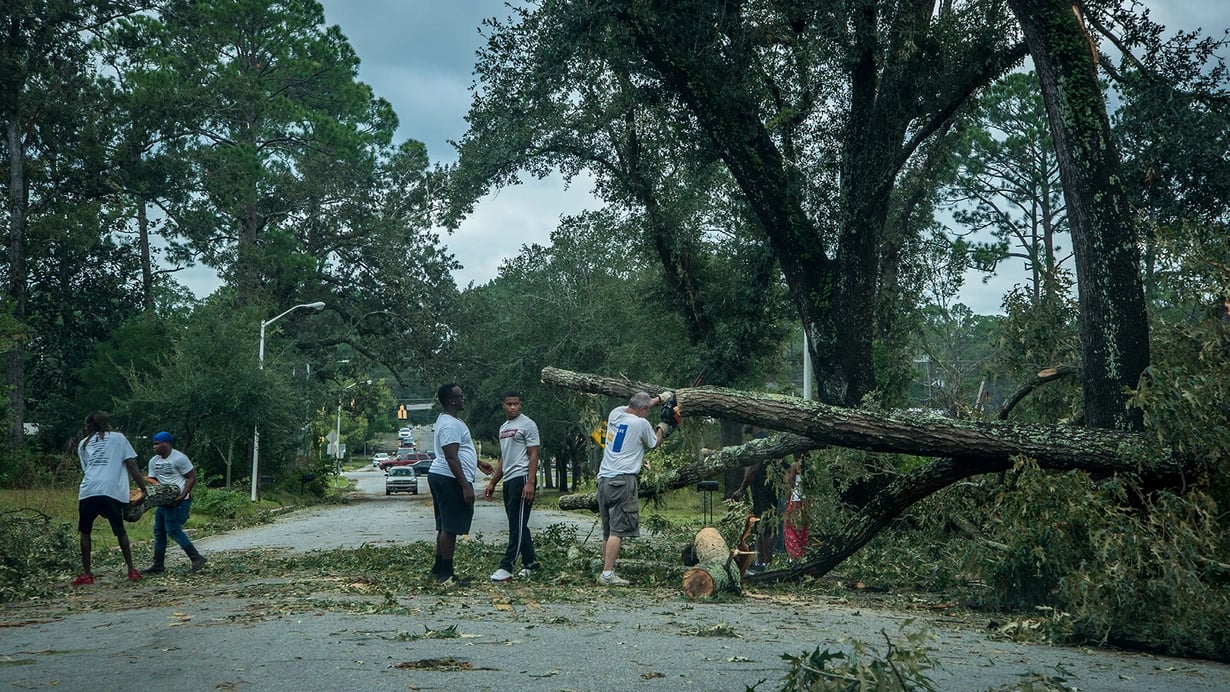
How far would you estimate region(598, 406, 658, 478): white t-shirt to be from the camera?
10.4 m

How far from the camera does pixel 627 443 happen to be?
1050 centimetres

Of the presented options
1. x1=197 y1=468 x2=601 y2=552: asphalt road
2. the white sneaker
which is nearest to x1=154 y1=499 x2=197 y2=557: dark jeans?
x1=197 y1=468 x2=601 y2=552: asphalt road

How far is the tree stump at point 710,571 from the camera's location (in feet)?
31.3

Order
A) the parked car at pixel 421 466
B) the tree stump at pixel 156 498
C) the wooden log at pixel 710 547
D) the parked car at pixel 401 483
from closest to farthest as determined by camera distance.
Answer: the wooden log at pixel 710 547 < the tree stump at pixel 156 498 < the parked car at pixel 401 483 < the parked car at pixel 421 466

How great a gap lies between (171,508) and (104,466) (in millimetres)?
964

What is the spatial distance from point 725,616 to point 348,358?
39992 mm

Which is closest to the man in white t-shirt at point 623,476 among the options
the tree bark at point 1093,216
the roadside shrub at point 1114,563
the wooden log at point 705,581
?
the wooden log at point 705,581

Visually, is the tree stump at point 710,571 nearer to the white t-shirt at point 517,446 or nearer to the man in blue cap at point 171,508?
the white t-shirt at point 517,446

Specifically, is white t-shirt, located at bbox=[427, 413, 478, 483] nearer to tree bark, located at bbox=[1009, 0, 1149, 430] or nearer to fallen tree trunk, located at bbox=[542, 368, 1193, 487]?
fallen tree trunk, located at bbox=[542, 368, 1193, 487]

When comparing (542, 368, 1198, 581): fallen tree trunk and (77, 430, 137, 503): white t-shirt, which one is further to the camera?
(77, 430, 137, 503): white t-shirt

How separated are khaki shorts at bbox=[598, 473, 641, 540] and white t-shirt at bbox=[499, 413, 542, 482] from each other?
0.90m

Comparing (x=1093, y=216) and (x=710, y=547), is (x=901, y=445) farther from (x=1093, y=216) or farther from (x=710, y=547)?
(x=1093, y=216)

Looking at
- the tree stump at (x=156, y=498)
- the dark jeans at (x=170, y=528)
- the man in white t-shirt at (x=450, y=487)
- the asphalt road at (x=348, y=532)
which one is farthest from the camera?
the asphalt road at (x=348, y=532)

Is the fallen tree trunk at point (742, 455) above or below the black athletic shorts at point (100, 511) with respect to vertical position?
above
